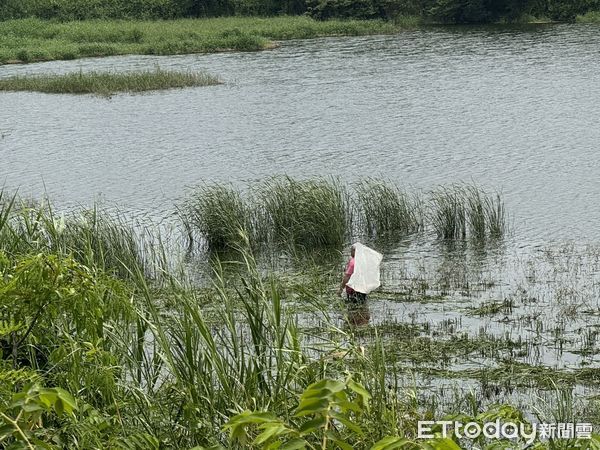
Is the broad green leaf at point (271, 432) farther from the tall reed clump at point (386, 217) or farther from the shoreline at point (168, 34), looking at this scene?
the shoreline at point (168, 34)

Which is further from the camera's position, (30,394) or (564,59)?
(564,59)

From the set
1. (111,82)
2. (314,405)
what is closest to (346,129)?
(111,82)

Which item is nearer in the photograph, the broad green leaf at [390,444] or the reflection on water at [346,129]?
the broad green leaf at [390,444]

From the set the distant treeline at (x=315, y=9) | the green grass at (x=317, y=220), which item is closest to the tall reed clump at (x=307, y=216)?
the green grass at (x=317, y=220)

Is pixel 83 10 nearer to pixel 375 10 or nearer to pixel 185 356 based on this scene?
pixel 375 10

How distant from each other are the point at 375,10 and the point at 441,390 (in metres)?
61.0

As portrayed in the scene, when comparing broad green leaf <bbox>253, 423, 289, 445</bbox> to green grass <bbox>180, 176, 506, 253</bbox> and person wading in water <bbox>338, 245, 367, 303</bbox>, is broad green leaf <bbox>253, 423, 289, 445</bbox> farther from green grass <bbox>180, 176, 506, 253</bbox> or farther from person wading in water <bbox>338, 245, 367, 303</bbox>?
green grass <bbox>180, 176, 506, 253</bbox>

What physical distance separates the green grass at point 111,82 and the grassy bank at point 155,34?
37.6ft

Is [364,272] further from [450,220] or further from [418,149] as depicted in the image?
[418,149]

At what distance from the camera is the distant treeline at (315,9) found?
65250 mm

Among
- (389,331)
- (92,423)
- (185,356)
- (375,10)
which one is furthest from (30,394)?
(375,10)

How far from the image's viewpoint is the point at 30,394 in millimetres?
4234

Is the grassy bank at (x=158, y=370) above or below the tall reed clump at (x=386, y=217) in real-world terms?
above

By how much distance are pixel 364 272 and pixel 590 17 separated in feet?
178
